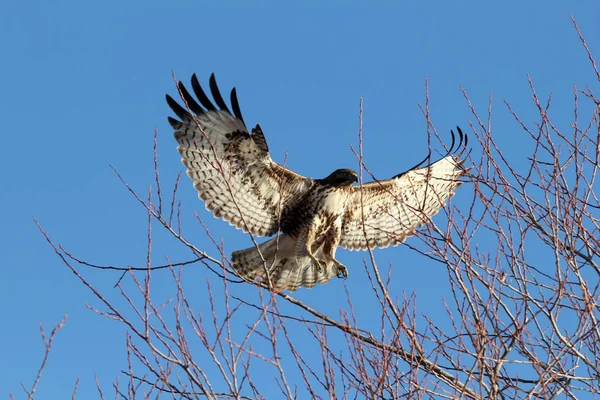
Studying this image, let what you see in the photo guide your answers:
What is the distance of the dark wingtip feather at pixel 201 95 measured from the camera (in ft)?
26.5

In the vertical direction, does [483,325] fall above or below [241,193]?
below

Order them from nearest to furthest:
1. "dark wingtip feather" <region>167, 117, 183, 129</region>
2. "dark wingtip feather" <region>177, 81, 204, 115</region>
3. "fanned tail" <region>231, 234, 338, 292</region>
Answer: "dark wingtip feather" <region>177, 81, 204, 115</region>
"dark wingtip feather" <region>167, 117, 183, 129</region>
"fanned tail" <region>231, 234, 338, 292</region>

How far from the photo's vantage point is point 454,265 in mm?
4715

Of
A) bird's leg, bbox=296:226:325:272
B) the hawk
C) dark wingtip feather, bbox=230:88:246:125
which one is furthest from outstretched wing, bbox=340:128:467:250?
dark wingtip feather, bbox=230:88:246:125

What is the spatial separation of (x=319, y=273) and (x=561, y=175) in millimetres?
4028

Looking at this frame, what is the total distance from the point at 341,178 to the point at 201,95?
1.59m

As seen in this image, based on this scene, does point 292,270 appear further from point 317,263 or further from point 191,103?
point 191,103

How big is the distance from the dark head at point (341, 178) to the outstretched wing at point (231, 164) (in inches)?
6.5

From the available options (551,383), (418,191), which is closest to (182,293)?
(551,383)

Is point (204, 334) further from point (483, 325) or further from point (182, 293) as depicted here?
point (483, 325)

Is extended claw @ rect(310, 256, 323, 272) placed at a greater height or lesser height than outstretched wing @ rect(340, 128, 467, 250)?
lesser

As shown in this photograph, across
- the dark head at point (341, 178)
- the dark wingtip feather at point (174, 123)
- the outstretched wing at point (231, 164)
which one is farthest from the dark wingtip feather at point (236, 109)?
the dark head at point (341, 178)

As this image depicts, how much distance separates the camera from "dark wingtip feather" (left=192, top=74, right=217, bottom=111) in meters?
8.06

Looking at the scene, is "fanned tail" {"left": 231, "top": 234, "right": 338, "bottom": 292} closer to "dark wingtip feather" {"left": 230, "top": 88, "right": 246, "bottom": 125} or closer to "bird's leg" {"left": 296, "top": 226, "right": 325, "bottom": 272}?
"bird's leg" {"left": 296, "top": 226, "right": 325, "bottom": 272}
